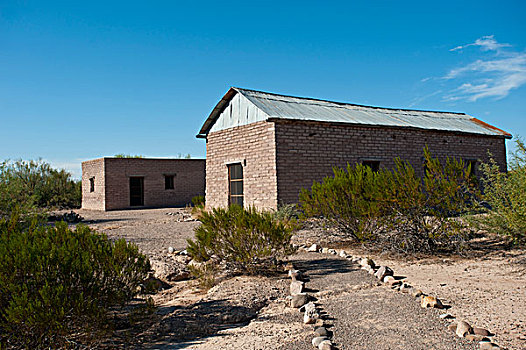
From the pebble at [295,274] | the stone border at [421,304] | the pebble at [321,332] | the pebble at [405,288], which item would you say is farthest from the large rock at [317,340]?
the pebble at [295,274]

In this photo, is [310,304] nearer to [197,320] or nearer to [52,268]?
[197,320]

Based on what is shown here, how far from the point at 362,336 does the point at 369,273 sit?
2.53 meters

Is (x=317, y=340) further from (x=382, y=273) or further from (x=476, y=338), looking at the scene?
(x=382, y=273)

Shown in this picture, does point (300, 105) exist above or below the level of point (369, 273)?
above

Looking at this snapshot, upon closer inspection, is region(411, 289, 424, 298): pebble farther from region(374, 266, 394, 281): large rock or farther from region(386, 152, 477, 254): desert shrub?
region(386, 152, 477, 254): desert shrub

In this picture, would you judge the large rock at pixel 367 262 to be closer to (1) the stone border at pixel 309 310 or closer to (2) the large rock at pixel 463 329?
(1) the stone border at pixel 309 310

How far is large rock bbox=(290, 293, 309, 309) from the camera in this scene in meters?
5.10

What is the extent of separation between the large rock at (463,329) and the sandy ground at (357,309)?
0.26ft

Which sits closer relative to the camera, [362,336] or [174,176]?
[362,336]

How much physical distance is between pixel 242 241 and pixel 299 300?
5.81 ft

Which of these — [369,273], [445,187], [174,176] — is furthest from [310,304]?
[174,176]

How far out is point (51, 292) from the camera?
368cm

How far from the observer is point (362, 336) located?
159 inches

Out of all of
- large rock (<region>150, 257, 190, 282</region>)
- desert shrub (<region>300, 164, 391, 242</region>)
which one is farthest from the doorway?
large rock (<region>150, 257, 190, 282</region>)
